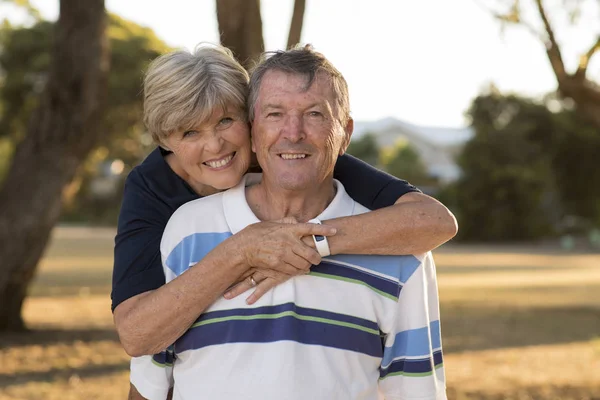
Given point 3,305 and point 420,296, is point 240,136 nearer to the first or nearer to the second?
point 420,296

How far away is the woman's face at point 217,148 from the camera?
279 centimetres

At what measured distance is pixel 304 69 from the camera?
2.55 meters

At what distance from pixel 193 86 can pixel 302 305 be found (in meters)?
0.74

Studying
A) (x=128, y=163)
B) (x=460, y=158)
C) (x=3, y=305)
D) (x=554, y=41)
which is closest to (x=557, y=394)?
(x=554, y=41)

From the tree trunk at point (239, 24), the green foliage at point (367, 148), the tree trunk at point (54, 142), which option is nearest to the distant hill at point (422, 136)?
the green foliage at point (367, 148)

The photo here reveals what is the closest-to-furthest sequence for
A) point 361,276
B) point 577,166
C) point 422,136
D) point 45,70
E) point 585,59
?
A: point 361,276 → point 585,59 → point 45,70 → point 577,166 → point 422,136

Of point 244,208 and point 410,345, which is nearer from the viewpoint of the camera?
point 410,345

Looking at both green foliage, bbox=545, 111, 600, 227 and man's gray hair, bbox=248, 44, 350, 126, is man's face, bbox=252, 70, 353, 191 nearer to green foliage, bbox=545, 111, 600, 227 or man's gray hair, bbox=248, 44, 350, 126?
man's gray hair, bbox=248, 44, 350, 126

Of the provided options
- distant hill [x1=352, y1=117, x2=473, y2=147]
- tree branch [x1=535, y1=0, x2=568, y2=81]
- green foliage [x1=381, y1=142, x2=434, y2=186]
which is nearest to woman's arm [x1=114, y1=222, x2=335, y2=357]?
tree branch [x1=535, y1=0, x2=568, y2=81]

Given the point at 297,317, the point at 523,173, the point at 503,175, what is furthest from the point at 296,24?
the point at 523,173

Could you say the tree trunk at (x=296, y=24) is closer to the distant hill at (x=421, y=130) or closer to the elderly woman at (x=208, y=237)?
the elderly woman at (x=208, y=237)

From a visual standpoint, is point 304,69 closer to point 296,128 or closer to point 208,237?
point 296,128

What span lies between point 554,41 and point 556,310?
8.93 meters

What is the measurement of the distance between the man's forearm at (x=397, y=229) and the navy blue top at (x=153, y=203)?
141 millimetres
